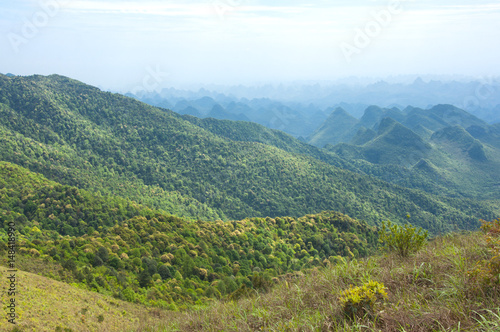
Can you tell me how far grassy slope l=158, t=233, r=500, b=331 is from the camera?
5.89 m

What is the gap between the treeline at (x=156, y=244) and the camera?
30.7m

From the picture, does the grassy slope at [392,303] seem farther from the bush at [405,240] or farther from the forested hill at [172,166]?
the forested hill at [172,166]

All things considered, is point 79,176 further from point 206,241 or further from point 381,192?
point 381,192

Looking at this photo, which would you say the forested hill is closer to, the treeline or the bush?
the treeline

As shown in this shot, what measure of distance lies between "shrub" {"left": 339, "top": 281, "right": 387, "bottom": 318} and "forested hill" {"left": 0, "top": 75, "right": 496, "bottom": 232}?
104m

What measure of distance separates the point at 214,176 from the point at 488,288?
459 feet

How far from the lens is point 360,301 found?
21.4 ft

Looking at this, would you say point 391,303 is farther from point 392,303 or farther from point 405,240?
point 405,240

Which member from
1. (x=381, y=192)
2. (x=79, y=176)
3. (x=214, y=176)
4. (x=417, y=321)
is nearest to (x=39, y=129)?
(x=79, y=176)

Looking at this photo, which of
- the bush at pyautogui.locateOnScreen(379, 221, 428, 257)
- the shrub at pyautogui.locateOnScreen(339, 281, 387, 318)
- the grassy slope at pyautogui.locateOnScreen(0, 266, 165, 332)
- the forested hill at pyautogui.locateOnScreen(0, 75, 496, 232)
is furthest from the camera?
the forested hill at pyautogui.locateOnScreen(0, 75, 496, 232)

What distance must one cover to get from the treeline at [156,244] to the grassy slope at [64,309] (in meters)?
3.84

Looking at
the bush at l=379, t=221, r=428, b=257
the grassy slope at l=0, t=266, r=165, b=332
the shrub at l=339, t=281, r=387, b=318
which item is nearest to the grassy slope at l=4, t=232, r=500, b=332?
the shrub at l=339, t=281, r=387, b=318

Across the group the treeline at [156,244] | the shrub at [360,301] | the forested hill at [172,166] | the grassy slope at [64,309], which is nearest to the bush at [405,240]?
the shrub at [360,301]

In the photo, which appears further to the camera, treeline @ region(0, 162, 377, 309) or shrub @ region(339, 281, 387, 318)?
treeline @ region(0, 162, 377, 309)
